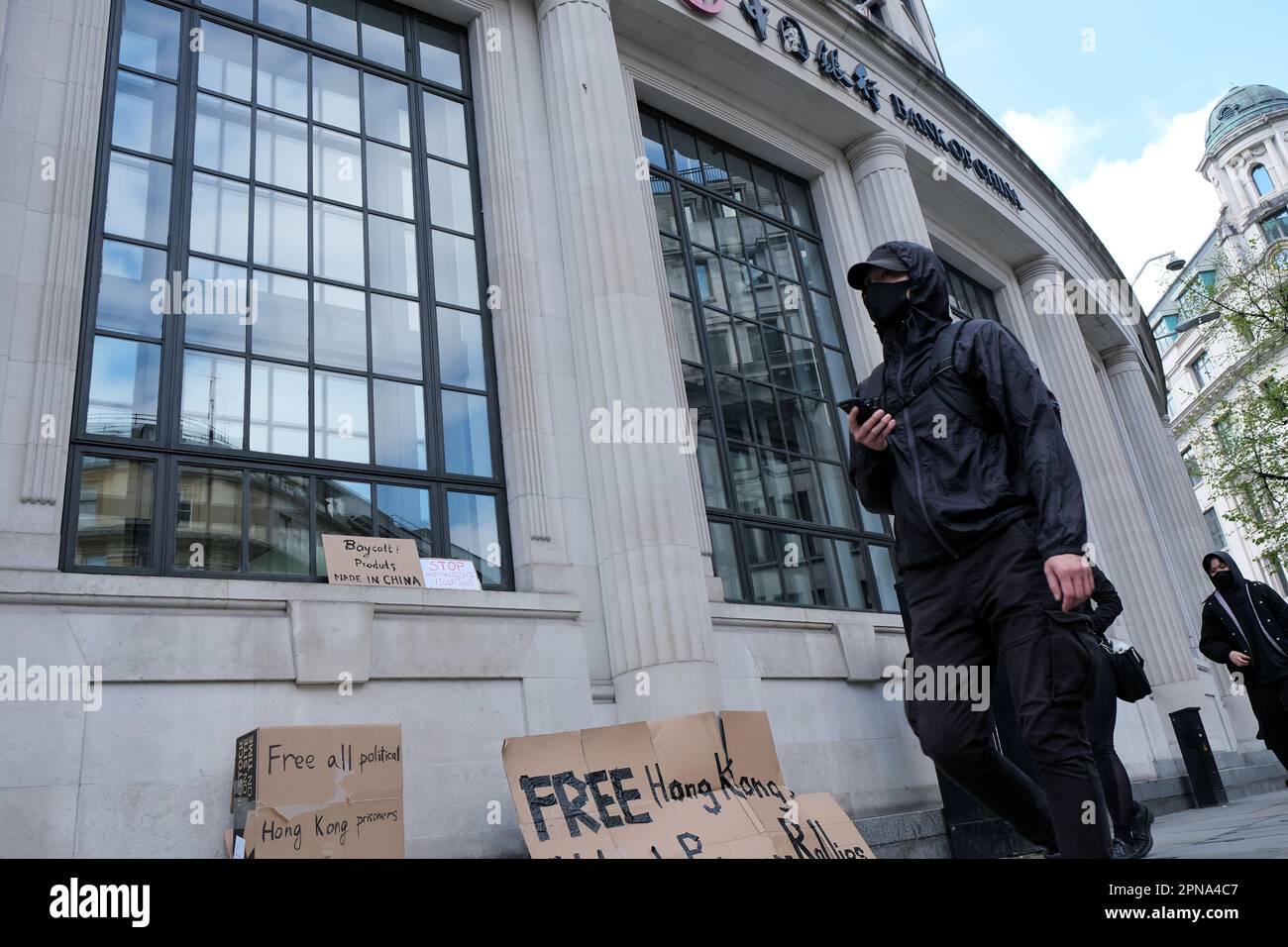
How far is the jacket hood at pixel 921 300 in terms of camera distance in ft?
12.0

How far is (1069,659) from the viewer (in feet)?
9.55

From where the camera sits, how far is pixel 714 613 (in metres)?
8.34

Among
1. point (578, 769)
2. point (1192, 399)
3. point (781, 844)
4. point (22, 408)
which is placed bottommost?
point (781, 844)

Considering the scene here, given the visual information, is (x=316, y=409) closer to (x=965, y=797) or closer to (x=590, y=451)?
(x=590, y=451)

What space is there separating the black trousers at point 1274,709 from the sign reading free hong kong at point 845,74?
30.1 feet

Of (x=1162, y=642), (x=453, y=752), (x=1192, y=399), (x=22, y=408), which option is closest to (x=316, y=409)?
(x=22, y=408)

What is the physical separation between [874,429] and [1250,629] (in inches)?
224

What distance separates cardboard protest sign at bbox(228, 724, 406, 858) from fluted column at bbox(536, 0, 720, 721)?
2.59 meters

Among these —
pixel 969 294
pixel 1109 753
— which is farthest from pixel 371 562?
pixel 969 294

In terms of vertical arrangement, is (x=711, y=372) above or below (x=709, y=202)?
below

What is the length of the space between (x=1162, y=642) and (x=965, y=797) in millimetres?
10571

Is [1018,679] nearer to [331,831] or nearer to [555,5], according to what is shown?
[331,831]

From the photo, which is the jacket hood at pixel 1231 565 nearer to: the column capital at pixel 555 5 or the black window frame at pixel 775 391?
the black window frame at pixel 775 391

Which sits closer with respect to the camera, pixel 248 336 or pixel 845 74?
pixel 248 336
